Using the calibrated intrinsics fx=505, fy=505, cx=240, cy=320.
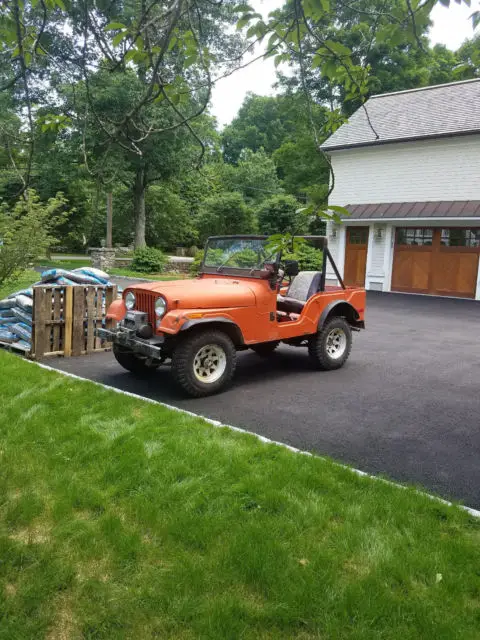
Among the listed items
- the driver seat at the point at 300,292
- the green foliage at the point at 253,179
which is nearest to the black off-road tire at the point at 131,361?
the driver seat at the point at 300,292

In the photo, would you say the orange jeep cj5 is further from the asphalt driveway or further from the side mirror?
the asphalt driveway

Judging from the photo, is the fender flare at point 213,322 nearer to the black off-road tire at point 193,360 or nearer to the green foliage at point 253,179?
the black off-road tire at point 193,360

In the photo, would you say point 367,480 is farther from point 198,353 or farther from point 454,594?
point 198,353

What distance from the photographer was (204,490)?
11.2ft

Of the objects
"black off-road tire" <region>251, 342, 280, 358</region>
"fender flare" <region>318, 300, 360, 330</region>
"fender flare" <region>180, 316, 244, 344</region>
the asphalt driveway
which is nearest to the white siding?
the asphalt driveway

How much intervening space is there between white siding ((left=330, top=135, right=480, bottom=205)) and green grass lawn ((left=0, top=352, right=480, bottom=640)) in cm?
1590

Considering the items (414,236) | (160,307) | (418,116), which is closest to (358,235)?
(414,236)

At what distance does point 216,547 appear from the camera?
2768 mm

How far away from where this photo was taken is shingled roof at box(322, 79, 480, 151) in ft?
56.9

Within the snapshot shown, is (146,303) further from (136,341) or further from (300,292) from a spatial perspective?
(300,292)

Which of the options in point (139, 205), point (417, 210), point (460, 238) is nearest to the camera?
point (460, 238)

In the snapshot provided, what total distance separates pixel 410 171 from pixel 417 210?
71.3 inches

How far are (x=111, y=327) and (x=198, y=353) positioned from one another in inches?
58.6

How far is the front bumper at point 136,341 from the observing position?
5438mm
